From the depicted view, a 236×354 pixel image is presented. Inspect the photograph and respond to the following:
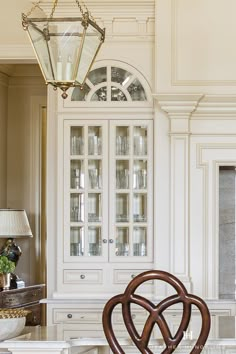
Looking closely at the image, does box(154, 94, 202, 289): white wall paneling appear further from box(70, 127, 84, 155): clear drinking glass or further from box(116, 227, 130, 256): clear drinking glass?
box(70, 127, 84, 155): clear drinking glass

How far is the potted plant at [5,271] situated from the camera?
6.29 meters

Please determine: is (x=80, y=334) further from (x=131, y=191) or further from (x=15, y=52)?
(x=15, y=52)

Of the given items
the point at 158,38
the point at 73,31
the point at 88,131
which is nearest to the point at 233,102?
the point at 158,38

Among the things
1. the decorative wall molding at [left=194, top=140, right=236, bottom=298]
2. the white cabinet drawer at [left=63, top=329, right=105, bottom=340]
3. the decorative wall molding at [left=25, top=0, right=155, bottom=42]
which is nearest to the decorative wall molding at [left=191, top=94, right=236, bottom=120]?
the decorative wall molding at [left=194, top=140, right=236, bottom=298]

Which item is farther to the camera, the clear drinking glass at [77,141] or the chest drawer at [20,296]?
the chest drawer at [20,296]

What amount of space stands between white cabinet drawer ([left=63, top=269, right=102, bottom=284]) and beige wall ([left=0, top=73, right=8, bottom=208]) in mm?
1967

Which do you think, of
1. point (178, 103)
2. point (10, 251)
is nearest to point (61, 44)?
point (178, 103)

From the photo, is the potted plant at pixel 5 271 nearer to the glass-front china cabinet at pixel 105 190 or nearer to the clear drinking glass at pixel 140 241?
the glass-front china cabinet at pixel 105 190

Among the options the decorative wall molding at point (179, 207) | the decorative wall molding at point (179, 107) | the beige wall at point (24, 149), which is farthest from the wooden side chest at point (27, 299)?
the decorative wall molding at point (179, 107)

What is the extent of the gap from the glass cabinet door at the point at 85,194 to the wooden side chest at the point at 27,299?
1125 millimetres

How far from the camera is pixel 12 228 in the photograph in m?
6.51

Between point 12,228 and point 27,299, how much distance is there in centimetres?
67

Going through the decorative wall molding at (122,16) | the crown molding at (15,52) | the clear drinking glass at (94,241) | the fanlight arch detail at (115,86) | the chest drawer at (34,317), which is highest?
the decorative wall molding at (122,16)

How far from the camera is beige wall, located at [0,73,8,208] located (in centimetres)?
733
